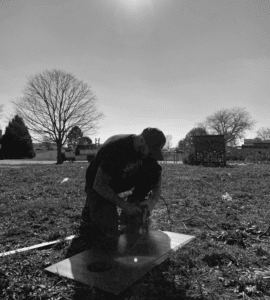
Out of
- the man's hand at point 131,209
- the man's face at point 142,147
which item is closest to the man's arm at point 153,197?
the man's hand at point 131,209

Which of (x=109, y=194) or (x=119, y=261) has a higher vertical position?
(x=109, y=194)

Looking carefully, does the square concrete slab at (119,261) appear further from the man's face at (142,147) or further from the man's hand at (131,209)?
the man's face at (142,147)

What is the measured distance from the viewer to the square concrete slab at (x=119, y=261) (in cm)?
185

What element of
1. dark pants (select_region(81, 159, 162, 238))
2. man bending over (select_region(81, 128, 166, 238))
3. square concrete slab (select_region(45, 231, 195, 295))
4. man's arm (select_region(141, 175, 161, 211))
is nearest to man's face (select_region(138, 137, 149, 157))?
man bending over (select_region(81, 128, 166, 238))

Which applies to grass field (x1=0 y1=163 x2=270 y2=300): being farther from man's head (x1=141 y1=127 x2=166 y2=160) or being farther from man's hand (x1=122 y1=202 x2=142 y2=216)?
man's head (x1=141 y1=127 x2=166 y2=160)

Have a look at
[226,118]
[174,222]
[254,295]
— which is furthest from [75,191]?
[226,118]

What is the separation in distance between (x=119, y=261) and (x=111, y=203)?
68 cm

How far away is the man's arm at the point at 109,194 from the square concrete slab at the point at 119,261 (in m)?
0.36

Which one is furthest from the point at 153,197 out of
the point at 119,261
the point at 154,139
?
the point at 119,261

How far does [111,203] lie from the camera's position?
8.91 ft

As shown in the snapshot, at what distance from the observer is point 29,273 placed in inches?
78.4

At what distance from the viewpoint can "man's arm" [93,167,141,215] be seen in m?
2.44

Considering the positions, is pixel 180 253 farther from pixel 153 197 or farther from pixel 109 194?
pixel 109 194

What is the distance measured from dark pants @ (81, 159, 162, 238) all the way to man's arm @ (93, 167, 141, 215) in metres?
0.25
